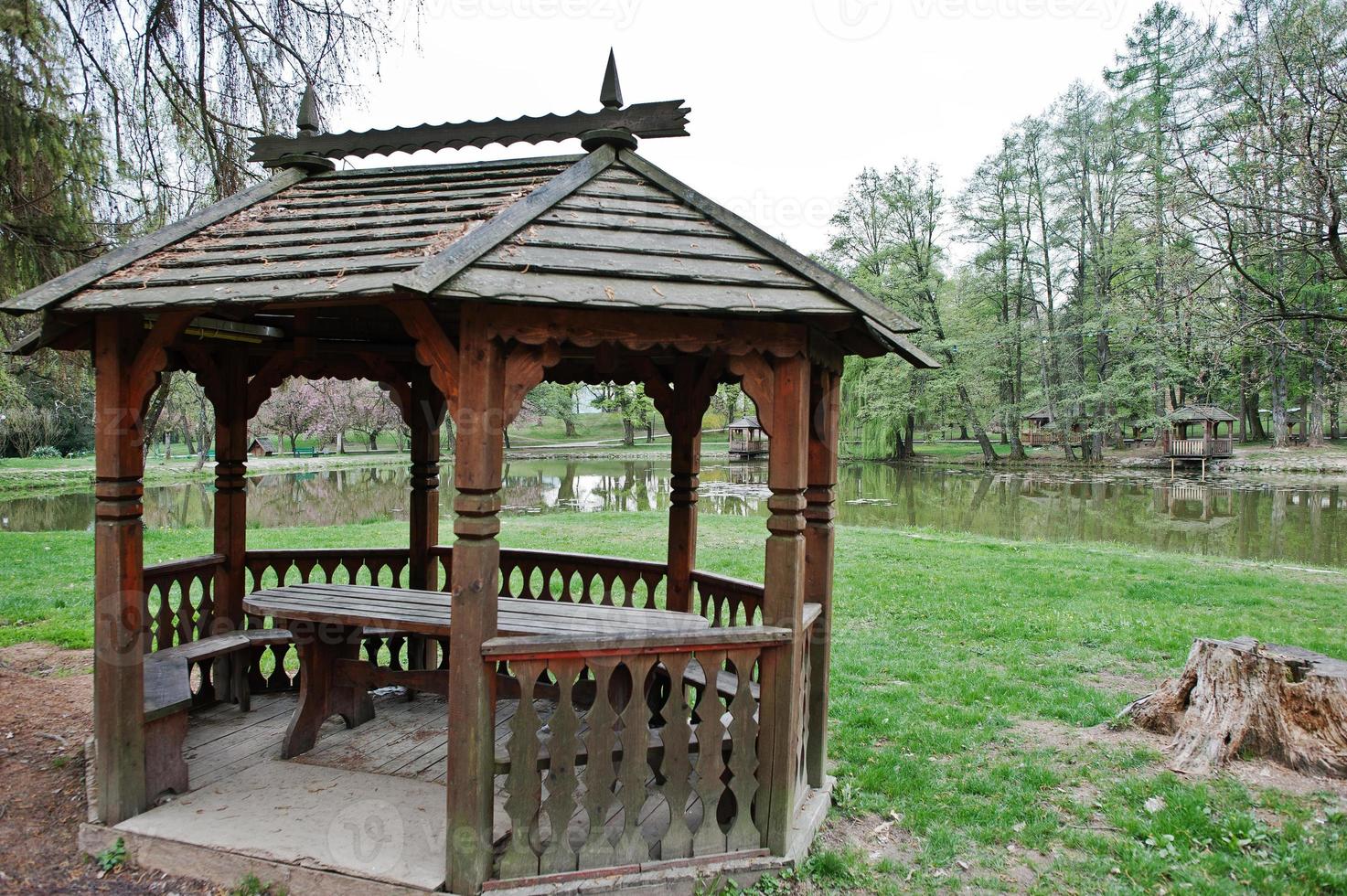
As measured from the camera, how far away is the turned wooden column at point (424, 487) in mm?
5895

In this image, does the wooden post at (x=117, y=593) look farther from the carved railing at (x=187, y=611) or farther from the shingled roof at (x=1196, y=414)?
the shingled roof at (x=1196, y=414)

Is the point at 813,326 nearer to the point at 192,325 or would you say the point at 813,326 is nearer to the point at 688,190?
the point at 688,190

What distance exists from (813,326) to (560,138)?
6.11 ft

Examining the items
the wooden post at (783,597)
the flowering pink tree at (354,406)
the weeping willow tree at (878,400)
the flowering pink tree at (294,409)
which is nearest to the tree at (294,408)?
the flowering pink tree at (294,409)

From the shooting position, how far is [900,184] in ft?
123

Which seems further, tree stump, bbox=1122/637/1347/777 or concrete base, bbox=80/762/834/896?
tree stump, bbox=1122/637/1347/777

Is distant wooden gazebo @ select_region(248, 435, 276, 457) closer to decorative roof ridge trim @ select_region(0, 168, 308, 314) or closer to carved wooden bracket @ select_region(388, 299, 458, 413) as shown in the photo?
decorative roof ridge trim @ select_region(0, 168, 308, 314)

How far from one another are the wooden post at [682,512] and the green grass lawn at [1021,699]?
142 cm

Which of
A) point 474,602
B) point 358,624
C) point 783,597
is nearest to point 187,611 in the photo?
point 358,624

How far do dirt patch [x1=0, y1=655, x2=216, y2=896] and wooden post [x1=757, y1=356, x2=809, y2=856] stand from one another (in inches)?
94.7

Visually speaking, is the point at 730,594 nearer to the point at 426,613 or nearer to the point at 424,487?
the point at 426,613

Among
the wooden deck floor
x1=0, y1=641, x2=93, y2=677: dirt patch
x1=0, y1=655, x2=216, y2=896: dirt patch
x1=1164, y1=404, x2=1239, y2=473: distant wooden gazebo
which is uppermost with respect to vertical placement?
x1=1164, y1=404, x2=1239, y2=473: distant wooden gazebo

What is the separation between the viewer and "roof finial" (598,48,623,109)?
166 inches

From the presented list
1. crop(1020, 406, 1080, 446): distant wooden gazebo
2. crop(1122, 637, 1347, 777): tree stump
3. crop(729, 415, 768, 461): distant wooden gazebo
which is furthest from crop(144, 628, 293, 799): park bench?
crop(729, 415, 768, 461): distant wooden gazebo
